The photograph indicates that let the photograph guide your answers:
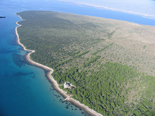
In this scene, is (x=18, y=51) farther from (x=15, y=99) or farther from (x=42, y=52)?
(x=15, y=99)

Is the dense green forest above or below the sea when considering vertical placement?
above

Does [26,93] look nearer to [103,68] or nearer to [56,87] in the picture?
[56,87]

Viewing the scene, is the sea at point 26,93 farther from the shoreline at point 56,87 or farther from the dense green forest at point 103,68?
the dense green forest at point 103,68

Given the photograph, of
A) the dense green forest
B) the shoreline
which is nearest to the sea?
the shoreline

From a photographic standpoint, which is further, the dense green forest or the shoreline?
the dense green forest

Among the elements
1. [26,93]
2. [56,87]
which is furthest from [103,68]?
[26,93]

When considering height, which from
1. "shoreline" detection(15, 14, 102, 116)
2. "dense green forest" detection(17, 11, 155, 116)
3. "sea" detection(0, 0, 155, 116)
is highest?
"dense green forest" detection(17, 11, 155, 116)

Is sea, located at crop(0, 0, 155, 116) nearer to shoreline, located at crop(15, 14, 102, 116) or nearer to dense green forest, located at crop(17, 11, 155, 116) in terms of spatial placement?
shoreline, located at crop(15, 14, 102, 116)

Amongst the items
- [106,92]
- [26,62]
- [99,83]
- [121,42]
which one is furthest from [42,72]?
[121,42]

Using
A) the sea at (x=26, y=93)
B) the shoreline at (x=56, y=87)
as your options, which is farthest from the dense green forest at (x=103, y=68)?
the sea at (x=26, y=93)
